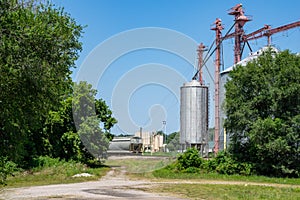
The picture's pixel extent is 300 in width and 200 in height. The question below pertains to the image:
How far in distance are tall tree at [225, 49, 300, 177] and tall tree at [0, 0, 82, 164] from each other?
17567mm

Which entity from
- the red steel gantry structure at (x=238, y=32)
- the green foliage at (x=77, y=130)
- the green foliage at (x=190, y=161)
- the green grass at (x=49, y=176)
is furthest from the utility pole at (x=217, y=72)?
the green grass at (x=49, y=176)

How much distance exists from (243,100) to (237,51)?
700 inches

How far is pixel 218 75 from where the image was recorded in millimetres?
42344

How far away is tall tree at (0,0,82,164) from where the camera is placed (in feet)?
36.6

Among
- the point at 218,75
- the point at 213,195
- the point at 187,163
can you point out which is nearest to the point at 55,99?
the point at 213,195

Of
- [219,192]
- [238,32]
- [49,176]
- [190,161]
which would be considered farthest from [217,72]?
[219,192]

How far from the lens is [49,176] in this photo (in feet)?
89.6

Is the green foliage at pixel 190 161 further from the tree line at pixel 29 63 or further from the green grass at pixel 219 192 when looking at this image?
the tree line at pixel 29 63

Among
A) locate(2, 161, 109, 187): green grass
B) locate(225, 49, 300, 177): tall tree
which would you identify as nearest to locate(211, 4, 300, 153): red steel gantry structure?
locate(225, 49, 300, 177): tall tree

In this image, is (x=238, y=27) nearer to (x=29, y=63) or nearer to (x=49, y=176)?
(x=49, y=176)

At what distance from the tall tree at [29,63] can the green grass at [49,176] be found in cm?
1140

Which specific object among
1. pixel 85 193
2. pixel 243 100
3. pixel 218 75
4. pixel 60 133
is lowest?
pixel 85 193

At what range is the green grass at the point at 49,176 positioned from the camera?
25.0m

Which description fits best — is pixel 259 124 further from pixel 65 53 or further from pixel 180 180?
pixel 65 53
